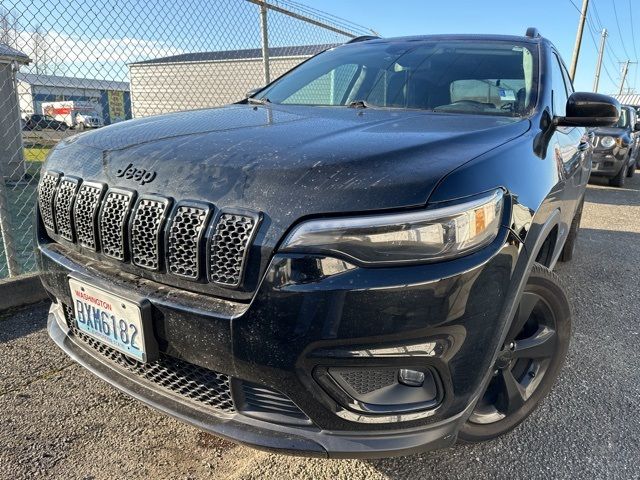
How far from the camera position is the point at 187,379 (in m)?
1.59

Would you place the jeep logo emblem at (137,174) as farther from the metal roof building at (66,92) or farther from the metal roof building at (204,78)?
the metal roof building at (204,78)

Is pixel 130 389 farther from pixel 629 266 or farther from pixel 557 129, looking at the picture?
pixel 629 266

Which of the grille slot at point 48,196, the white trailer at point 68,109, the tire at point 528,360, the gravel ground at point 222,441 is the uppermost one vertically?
the white trailer at point 68,109

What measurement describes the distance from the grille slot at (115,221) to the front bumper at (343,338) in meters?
0.17

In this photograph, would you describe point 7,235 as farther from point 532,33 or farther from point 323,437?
point 532,33

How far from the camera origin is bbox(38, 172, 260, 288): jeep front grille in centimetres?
137

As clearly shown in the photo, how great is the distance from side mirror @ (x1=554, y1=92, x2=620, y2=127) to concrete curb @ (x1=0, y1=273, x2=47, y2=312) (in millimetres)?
3290

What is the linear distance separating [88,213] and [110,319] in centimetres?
40

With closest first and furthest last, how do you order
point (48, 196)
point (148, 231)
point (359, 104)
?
1. point (148, 231)
2. point (48, 196)
3. point (359, 104)

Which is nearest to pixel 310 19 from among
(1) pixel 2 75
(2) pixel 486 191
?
(1) pixel 2 75

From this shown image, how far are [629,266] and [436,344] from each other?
4057 mm

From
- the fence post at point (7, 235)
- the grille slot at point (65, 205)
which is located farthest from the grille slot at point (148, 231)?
the fence post at point (7, 235)

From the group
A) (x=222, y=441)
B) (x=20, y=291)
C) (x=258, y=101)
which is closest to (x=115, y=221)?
(x=222, y=441)

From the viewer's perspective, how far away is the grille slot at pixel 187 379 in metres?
1.52
